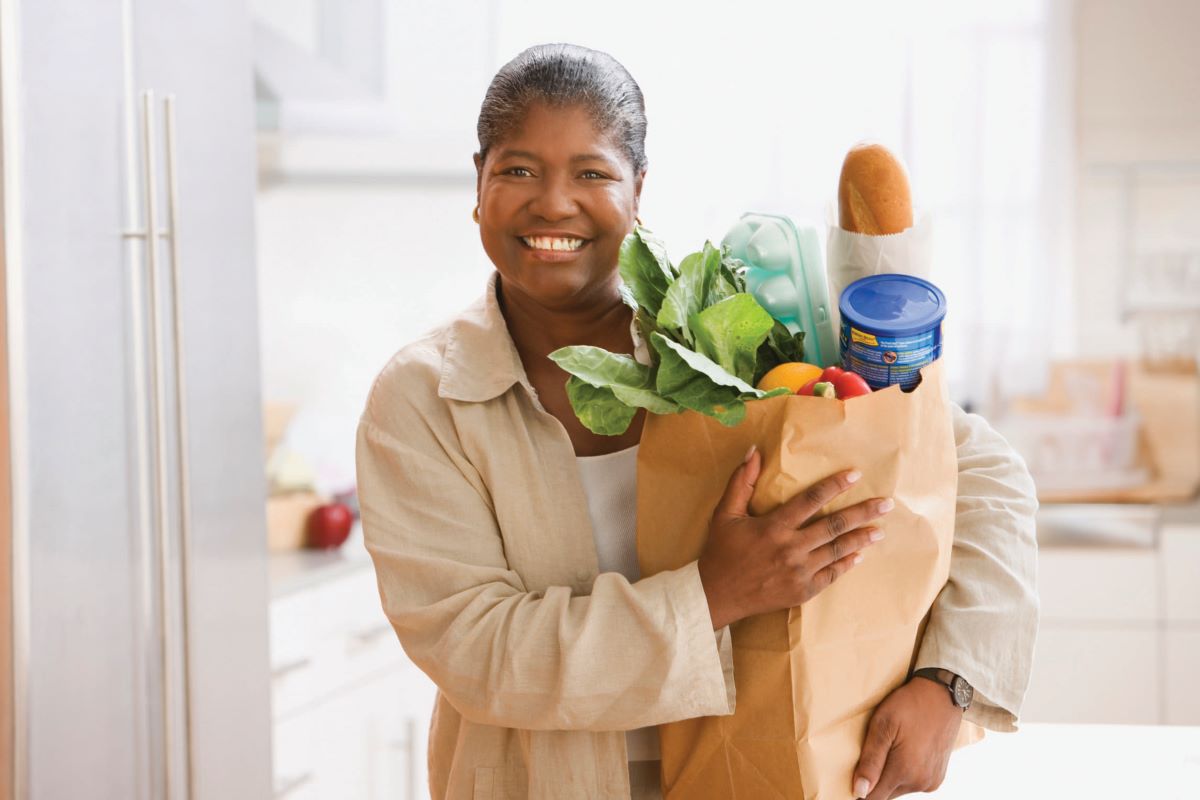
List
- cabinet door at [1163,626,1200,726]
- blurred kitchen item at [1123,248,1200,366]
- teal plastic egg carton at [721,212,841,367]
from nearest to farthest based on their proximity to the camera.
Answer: teal plastic egg carton at [721,212,841,367] < cabinet door at [1163,626,1200,726] < blurred kitchen item at [1123,248,1200,366]

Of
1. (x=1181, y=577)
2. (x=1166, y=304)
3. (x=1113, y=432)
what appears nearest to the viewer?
(x=1181, y=577)

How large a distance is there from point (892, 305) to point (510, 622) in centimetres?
38

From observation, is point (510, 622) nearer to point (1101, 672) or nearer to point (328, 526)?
point (328, 526)

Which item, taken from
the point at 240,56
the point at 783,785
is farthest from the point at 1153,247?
the point at 783,785

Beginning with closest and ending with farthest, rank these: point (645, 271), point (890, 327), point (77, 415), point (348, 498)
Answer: point (890, 327) → point (645, 271) → point (77, 415) → point (348, 498)

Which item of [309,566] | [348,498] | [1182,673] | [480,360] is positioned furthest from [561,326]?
[1182,673]

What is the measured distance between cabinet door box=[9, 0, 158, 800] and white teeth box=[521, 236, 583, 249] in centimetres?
62

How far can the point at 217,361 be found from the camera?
1.52 meters

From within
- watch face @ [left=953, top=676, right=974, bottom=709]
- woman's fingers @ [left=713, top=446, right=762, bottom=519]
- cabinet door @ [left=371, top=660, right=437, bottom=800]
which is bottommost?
cabinet door @ [left=371, top=660, right=437, bottom=800]

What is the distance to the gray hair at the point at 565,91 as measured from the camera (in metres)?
0.99

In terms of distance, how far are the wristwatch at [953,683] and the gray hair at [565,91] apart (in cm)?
52

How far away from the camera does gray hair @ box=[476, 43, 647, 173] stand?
99 centimetres

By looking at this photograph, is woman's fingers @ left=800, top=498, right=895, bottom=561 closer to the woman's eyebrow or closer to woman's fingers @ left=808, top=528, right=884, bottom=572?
woman's fingers @ left=808, top=528, right=884, bottom=572

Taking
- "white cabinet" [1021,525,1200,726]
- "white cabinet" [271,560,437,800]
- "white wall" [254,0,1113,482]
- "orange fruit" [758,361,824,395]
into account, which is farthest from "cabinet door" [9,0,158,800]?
"white cabinet" [1021,525,1200,726]
